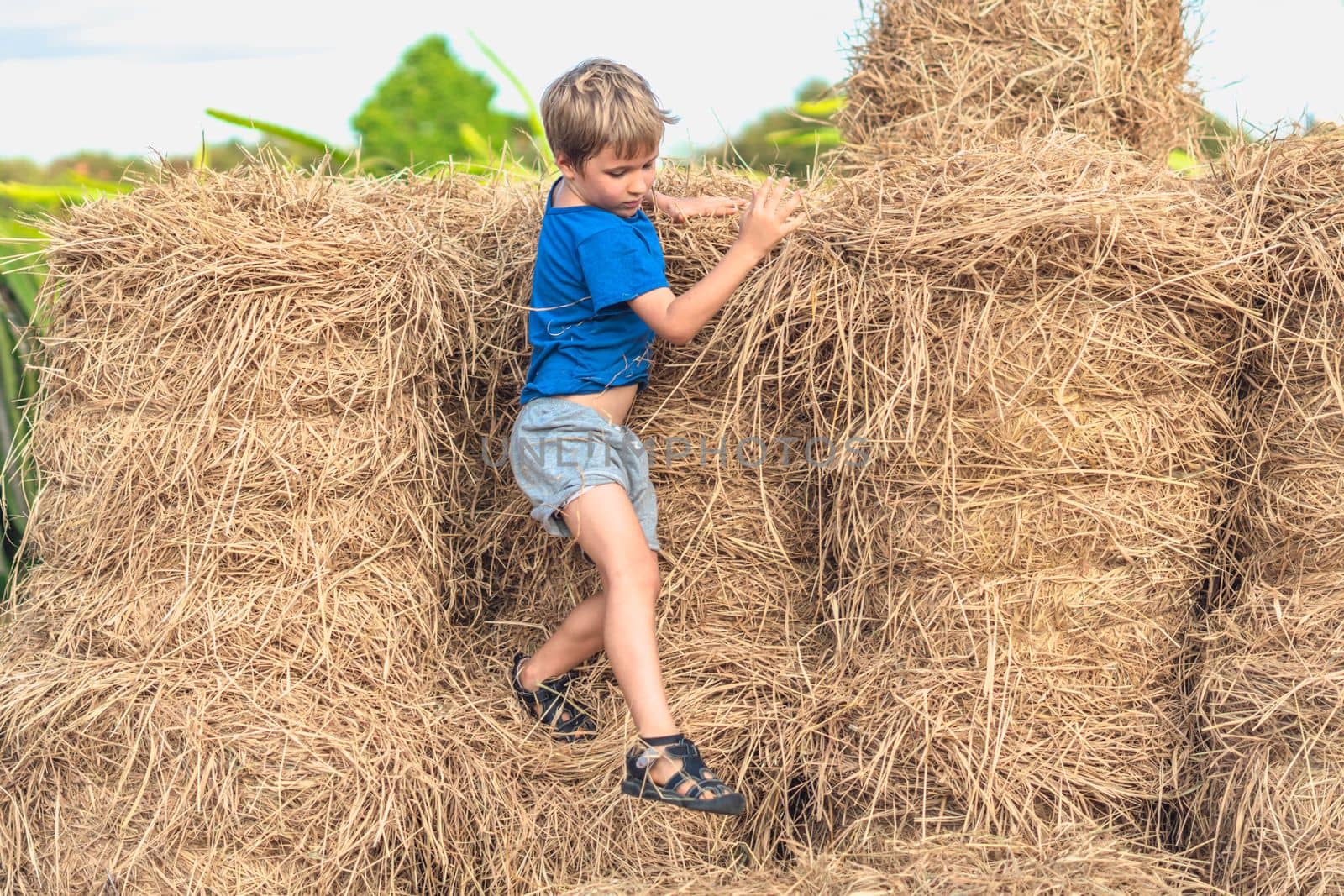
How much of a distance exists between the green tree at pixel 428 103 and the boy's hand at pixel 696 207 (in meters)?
12.4

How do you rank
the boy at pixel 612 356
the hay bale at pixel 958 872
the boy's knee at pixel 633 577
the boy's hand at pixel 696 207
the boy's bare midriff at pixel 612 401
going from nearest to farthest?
the hay bale at pixel 958 872
the boy at pixel 612 356
the boy's knee at pixel 633 577
the boy's bare midriff at pixel 612 401
the boy's hand at pixel 696 207

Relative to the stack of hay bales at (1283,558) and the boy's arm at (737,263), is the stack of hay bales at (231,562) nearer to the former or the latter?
the boy's arm at (737,263)

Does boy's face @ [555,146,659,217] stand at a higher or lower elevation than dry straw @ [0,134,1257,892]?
higher

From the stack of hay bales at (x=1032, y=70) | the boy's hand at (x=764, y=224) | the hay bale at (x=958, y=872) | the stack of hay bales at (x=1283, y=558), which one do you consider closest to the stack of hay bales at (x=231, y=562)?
→ the hay bale at (x=958, y=872)

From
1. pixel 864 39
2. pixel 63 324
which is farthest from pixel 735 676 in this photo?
pixel 864 39

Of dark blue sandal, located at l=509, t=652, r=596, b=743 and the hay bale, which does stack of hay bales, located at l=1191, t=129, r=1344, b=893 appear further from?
dark blue sandal, located at l=509, t=652, r=596, b=743

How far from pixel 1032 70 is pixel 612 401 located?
1.50 metres

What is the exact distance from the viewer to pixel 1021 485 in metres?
2.27

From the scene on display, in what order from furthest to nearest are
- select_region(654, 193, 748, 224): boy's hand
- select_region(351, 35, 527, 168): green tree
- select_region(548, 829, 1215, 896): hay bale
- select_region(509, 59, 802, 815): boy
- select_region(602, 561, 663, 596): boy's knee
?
select_region(351, 35, 527, 168): green tree → select_region(654, 193, 748, 224): boy's hand → select_region(602, 561, 663, 596): boy's knee → select_region(509, 59, 802, 815): boy → select_region(548, 829, 1215, 896): hay bale

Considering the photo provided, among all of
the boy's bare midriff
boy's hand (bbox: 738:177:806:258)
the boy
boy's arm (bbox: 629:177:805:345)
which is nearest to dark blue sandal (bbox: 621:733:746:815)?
the boy

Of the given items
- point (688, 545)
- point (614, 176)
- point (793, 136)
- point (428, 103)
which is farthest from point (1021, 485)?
point (428, 103)

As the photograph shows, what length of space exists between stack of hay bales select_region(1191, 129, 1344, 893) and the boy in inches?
37.7

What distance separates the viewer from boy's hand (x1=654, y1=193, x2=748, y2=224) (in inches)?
98.6

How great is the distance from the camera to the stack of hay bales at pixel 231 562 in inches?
88.5
